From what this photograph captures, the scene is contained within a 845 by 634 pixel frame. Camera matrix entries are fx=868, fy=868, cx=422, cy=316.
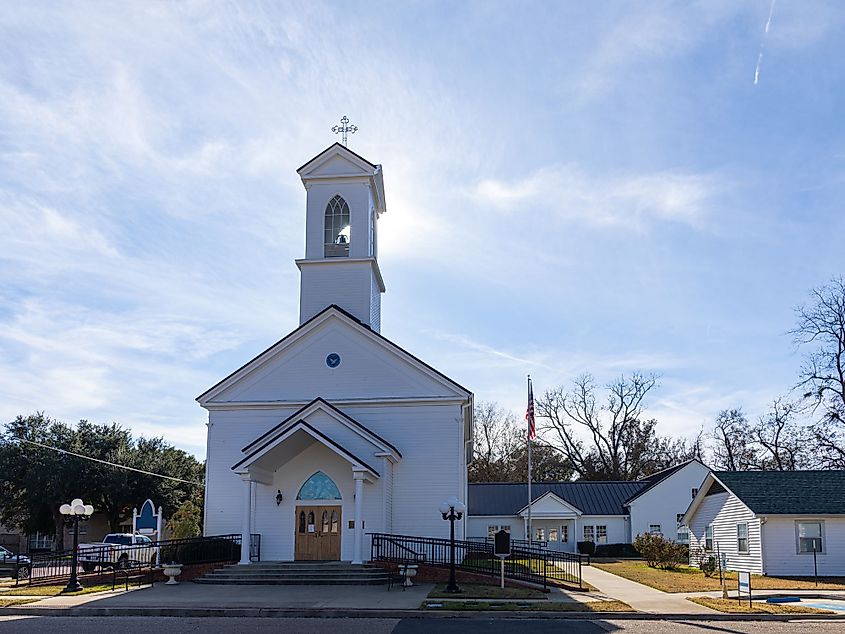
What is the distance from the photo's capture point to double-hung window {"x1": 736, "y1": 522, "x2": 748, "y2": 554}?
32.6 metres

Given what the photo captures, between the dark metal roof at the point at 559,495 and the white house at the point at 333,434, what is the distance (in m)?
24.9

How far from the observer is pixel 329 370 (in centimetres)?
3167

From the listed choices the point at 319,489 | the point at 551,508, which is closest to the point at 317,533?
the point at 319,489

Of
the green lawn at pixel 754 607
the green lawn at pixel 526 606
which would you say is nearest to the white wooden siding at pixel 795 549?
the green lawn at pixel 754 607

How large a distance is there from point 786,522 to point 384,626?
1963 centimetres

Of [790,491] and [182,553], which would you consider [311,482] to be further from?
[790,491]

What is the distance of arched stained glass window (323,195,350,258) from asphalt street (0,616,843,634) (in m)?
17.8

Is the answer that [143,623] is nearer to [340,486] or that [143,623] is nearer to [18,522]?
[340,486]

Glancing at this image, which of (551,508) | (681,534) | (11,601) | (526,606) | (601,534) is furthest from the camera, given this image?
(601,534)

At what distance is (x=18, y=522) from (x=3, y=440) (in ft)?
18.9

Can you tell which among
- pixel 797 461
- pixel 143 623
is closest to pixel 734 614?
pixel 143 623

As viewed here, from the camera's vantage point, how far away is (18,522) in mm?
57688

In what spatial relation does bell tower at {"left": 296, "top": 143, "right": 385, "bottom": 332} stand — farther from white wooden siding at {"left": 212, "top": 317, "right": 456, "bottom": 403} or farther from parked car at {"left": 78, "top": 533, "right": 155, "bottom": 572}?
parked car at {"left": 78, "top": 533, "right": 155, "bottom": 572}

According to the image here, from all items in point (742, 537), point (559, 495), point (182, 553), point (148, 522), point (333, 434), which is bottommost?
point (182, 553)
